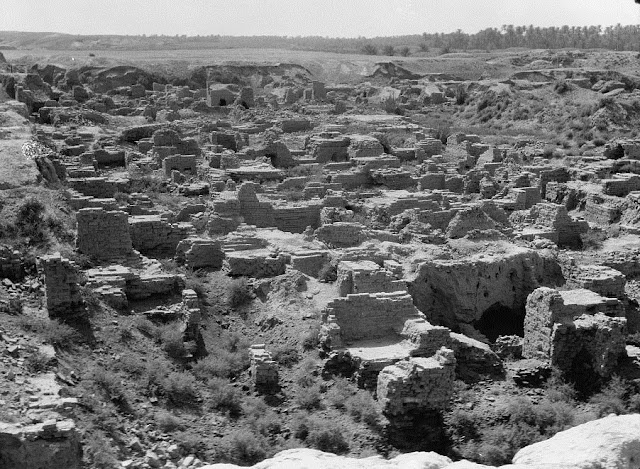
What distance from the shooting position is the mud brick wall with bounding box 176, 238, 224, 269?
563 inches

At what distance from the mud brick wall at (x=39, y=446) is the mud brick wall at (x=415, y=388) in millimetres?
4116

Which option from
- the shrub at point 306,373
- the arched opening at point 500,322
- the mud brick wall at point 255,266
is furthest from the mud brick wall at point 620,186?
the shrub at point 306,373

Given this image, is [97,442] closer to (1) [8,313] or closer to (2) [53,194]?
(1) [8,313]

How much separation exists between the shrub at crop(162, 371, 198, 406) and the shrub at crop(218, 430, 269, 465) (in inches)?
33.3

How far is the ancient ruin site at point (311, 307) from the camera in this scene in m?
9.15

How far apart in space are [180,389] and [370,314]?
3238 millimetres

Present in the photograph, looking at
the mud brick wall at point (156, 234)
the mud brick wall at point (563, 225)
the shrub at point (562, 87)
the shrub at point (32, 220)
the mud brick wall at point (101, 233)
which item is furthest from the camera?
the shrub at point (562, 87)

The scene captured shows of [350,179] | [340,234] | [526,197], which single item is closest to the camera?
[340,234]

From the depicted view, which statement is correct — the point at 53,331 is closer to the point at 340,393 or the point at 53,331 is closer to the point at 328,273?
the point at 340,393

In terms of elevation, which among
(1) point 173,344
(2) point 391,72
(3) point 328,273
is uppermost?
(2) point 391,72

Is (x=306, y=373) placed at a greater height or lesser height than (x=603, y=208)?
lesser

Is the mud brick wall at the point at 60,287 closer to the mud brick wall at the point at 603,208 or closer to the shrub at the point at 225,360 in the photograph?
the shrub at the point at 225,360

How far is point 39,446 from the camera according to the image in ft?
24.7

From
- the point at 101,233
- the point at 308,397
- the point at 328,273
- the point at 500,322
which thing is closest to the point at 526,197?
the point at 500,322
